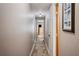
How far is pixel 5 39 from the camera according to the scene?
0.87 meters

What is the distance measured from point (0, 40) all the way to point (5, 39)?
6cm

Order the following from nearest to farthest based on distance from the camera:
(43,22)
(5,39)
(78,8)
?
(78,8), (5,39), (43,22)

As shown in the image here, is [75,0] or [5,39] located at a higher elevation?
[75,0]

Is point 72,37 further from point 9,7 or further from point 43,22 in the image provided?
point 43,22

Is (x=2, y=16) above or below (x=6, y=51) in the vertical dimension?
above

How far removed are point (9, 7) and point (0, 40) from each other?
0.32 meters

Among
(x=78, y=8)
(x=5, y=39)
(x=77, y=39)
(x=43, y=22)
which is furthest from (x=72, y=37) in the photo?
(x=43, y=22)

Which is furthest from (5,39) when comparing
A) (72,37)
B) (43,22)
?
(43,22)

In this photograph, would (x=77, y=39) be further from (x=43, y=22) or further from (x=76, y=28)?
(x=43, y=22)

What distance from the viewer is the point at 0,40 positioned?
2.66 feet

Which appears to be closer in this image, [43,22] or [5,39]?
[5,39]

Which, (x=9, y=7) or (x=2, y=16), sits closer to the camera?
(x=2, y=16)

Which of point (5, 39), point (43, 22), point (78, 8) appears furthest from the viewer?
point (43, 22)

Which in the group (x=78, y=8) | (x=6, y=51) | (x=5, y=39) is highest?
(x=78, y=8)
